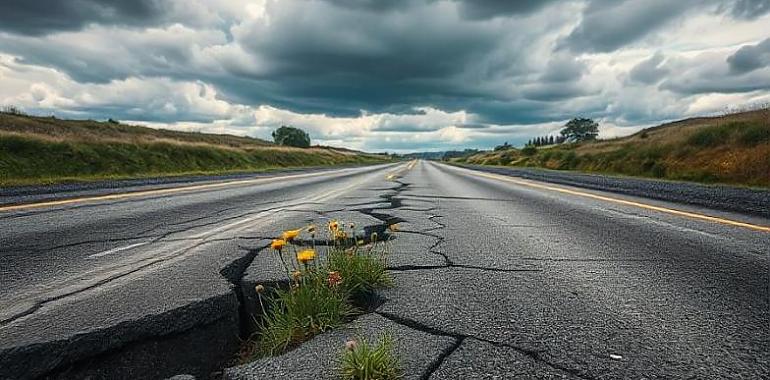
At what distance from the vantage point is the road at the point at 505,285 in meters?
1.71

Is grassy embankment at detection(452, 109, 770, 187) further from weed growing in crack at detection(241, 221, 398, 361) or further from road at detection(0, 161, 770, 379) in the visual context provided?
weed growing in crack at detection(241, 221, 398, 361)

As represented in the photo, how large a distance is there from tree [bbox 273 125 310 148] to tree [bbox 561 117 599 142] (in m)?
67.3

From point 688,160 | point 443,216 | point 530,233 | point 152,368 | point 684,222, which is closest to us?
point 152,368

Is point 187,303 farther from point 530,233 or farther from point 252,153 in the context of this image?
point 252,153

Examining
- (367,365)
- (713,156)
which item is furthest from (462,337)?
(713,156)

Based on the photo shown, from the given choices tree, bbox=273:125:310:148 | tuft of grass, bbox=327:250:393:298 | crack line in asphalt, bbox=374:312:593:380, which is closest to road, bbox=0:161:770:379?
crack line in asphalt, bbox=374:312:593:380

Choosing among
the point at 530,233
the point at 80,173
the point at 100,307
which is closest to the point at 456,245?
the point at 530,233

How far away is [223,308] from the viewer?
2.31m

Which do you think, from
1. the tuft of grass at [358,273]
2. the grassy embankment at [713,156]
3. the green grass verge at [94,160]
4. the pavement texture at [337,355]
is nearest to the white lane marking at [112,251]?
the tuft of grass at [358,273]

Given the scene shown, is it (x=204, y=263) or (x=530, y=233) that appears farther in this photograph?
(x=530, y=233)

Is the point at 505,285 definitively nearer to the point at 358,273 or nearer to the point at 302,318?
the point at 358,273

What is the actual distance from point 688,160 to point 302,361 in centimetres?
1938

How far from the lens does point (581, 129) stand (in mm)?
103000

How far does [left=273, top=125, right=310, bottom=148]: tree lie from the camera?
10838 centimetres
